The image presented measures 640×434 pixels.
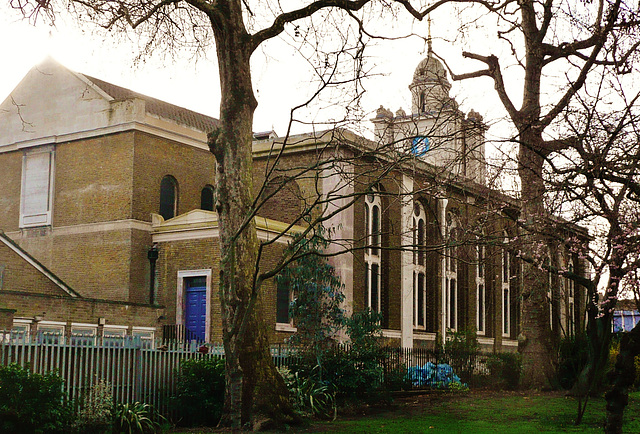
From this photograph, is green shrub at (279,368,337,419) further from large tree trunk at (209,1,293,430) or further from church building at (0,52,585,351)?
church building at (0,52,585,351)

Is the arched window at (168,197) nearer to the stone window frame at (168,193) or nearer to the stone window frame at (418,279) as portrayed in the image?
the stone window frame at (168,193)

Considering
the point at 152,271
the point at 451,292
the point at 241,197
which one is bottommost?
the point at 451,292

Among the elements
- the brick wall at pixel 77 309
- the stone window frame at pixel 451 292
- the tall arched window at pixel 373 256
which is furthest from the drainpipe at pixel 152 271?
the stone window frame at pixel 451 292

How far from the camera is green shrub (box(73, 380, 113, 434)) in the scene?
48.9ft

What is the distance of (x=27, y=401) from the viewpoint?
44.5 feet

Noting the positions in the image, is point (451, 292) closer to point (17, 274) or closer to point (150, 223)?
point (150, 223)

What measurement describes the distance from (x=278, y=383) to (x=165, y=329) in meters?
14.7

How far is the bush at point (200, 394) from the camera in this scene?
56.6ft

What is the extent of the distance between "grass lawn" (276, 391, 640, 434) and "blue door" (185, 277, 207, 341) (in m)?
9.72

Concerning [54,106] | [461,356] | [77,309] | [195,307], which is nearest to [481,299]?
[461,356]

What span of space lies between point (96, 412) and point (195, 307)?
15.5m

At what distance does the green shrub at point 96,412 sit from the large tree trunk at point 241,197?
91.5 inches

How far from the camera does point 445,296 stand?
39.4m

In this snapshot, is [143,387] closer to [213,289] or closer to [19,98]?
[213,289]
